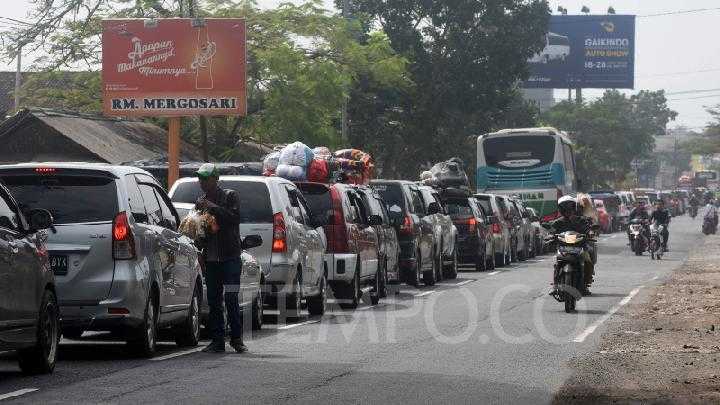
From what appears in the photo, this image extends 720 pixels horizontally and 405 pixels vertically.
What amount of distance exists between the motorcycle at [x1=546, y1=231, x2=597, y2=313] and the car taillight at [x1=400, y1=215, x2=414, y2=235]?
16.7ft

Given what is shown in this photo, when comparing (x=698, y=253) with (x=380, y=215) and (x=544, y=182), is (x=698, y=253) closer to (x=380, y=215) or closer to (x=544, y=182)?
(x=544, y=182)

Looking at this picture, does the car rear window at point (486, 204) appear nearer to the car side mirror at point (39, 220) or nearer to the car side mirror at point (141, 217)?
the car side mirror at point (141, 217)

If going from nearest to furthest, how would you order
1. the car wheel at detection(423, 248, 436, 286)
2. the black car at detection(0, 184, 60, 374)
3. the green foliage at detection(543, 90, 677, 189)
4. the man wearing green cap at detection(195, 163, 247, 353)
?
the black car at detection(0, 184, 60, 374) → the man wearing green cap at detection(195, 163, 247, 353) → the car wheel at detection(423, 248, 436, 286) → the green foliage at detection(543, 90, 677, 189)

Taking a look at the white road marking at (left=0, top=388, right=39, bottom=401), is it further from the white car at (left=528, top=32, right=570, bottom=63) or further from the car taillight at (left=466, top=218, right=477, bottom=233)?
the white car at (left=528, top=32, right=570, bottom=63)

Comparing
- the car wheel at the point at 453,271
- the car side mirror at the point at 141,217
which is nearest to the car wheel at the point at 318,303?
the car side mirror at the point at 141,217

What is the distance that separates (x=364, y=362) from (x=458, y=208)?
22179 mm

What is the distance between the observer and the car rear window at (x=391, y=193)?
2795 cm

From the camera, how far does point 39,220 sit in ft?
40.5

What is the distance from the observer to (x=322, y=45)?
4466cm

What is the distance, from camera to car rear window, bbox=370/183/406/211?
27953mm

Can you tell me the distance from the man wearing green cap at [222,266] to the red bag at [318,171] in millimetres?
10145

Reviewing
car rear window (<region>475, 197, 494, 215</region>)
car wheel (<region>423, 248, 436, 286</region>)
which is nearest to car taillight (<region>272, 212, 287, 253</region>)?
car wheel (<region>423, 248, 436, 286</region>)

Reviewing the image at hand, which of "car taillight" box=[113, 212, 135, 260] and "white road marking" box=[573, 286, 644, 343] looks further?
"white road marking" box=[573, 286, 644, 343]

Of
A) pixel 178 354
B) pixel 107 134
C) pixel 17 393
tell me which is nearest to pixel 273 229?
pixel 178 354
